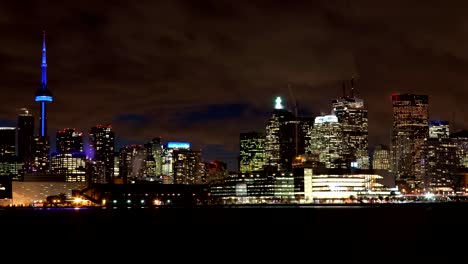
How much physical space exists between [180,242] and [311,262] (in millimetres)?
26719

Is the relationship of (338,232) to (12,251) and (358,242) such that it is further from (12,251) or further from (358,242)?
(12,251)

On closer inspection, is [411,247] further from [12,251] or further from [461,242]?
[12,251]

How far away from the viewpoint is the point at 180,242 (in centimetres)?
9069

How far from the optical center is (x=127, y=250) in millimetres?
79750

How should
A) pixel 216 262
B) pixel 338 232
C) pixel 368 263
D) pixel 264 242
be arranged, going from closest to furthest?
pixel 368 263
pixel 216 262
pixel 264 242
pixel 338 232

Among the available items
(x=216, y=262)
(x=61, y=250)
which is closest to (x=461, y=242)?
(x=216, y=262)

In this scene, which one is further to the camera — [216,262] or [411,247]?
[411,247]

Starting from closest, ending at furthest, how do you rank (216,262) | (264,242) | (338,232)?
1. (216,262)
2. (264,242)
3. (338,232)

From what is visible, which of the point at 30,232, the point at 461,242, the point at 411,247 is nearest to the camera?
the point at 411,247

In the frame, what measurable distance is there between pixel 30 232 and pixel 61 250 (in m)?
35.7

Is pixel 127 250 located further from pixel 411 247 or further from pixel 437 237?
pixel 437 237

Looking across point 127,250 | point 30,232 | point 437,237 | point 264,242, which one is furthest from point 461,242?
point 30,232

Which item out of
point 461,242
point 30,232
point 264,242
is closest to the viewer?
point 461,242

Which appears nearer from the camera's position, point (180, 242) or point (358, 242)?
point (358, 242)
